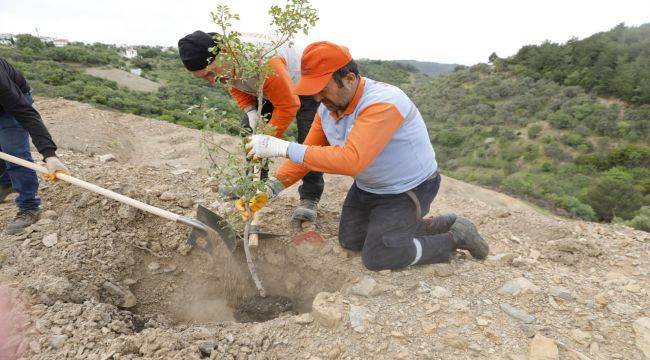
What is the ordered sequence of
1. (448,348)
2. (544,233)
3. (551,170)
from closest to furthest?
(448,348)
(544,233)
(551,170)

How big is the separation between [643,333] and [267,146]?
8.15ft

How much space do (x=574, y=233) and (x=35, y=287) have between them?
15.8ft

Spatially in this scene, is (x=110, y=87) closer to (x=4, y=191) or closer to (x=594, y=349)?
(x=4, y=191)

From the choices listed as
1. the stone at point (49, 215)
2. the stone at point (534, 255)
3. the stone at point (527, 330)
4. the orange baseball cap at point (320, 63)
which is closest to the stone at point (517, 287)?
the stone at point (527, 330)

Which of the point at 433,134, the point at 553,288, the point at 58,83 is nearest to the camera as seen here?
the point at 553,288

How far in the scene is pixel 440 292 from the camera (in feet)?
7.99

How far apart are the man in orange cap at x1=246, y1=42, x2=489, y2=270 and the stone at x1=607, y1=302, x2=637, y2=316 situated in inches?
33.5

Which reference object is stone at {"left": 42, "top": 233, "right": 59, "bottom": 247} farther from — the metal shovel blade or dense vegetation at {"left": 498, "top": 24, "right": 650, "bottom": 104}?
dense vegetation at {"left": 498, "top": 24, "right": 650, "bottom": 104}

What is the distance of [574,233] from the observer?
3.99 m

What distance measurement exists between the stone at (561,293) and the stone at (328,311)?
146 centimetres

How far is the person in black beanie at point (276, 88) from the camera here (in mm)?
2527

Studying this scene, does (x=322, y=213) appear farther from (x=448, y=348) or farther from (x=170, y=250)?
(x=448, y=348)

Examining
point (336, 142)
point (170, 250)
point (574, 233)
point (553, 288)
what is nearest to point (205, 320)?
point (170, 250)

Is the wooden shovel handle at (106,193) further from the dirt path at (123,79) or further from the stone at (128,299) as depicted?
the dirt path at (123,79)
